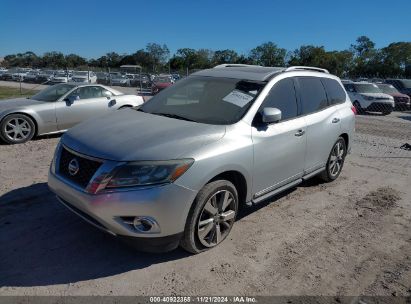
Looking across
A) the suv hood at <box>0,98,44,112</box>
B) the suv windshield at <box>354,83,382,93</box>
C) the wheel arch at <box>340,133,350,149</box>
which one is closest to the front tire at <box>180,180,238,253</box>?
the wheel arch at <box>340,133,350,149</box>

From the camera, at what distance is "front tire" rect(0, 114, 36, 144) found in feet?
27.0

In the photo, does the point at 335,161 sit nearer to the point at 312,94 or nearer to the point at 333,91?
the point at 333,91

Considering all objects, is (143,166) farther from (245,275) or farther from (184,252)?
(245,275)

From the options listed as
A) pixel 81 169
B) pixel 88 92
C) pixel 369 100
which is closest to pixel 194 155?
pixel 81 169

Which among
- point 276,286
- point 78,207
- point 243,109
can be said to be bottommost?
point 276,286

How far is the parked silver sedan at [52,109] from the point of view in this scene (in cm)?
830

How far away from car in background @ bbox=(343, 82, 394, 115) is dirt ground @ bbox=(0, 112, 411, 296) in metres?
13.7

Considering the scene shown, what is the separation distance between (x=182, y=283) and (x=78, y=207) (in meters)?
1.16

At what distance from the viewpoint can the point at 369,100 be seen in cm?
1803

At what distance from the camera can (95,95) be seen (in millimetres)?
9656

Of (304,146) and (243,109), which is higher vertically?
(243,109)

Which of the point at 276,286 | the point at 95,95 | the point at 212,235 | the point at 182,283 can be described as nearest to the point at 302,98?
the point at 212,235

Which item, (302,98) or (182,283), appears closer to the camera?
(182,283)

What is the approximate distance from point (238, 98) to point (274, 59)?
8759cm
